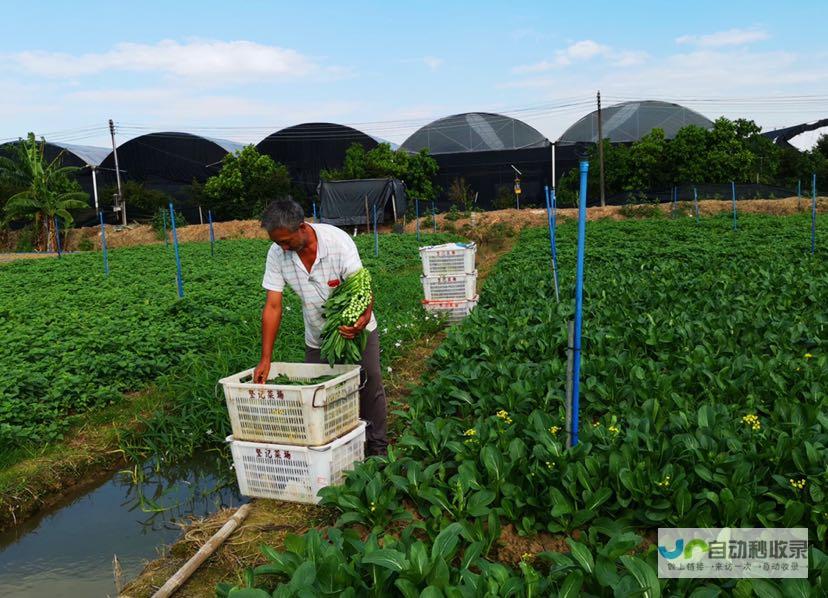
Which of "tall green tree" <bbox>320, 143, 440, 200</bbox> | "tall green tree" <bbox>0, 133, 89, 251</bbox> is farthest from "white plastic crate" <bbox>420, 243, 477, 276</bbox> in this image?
"tall green tree" <bbox>320, 143, 440, 200</bbox>

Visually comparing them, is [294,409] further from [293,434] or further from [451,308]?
[451,308]

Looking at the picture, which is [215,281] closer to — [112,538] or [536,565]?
[112,538]

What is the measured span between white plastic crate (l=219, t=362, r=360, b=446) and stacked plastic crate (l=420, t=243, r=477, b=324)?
4.76 m

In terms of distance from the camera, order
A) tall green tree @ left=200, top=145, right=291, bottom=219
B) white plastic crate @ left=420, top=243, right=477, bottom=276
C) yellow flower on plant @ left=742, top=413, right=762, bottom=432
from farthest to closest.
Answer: tall green tree @ left=200, top=145, right=291, bottom=219
white plastic crate @ left=420, top=243, right=477, bottom=276
yellow flower on plant @ left=742, top=413, right=762, bottom=432

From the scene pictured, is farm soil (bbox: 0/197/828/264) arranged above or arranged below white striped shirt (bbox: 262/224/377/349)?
below

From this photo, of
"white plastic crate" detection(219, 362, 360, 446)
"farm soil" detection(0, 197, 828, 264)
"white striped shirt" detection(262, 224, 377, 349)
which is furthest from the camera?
"farm soil" detection(0, 197, 828, 264)

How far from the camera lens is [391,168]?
1300 inches

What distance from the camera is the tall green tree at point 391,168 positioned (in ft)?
109

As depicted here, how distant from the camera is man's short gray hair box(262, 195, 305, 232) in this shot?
139 inches

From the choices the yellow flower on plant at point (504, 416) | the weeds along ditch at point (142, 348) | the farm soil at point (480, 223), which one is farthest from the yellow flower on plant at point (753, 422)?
the farm soil at point (480, 223)

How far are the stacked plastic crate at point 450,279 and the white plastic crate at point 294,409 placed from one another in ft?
15.6

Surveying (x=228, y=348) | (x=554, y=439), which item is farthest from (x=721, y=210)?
(x=554, y=439)

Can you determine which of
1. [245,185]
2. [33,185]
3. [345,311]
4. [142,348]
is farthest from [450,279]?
[245,185]

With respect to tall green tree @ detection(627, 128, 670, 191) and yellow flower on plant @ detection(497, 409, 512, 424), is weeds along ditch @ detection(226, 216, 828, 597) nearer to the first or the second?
yellow flower on plant @ detection(497, 409, 512, 424)
